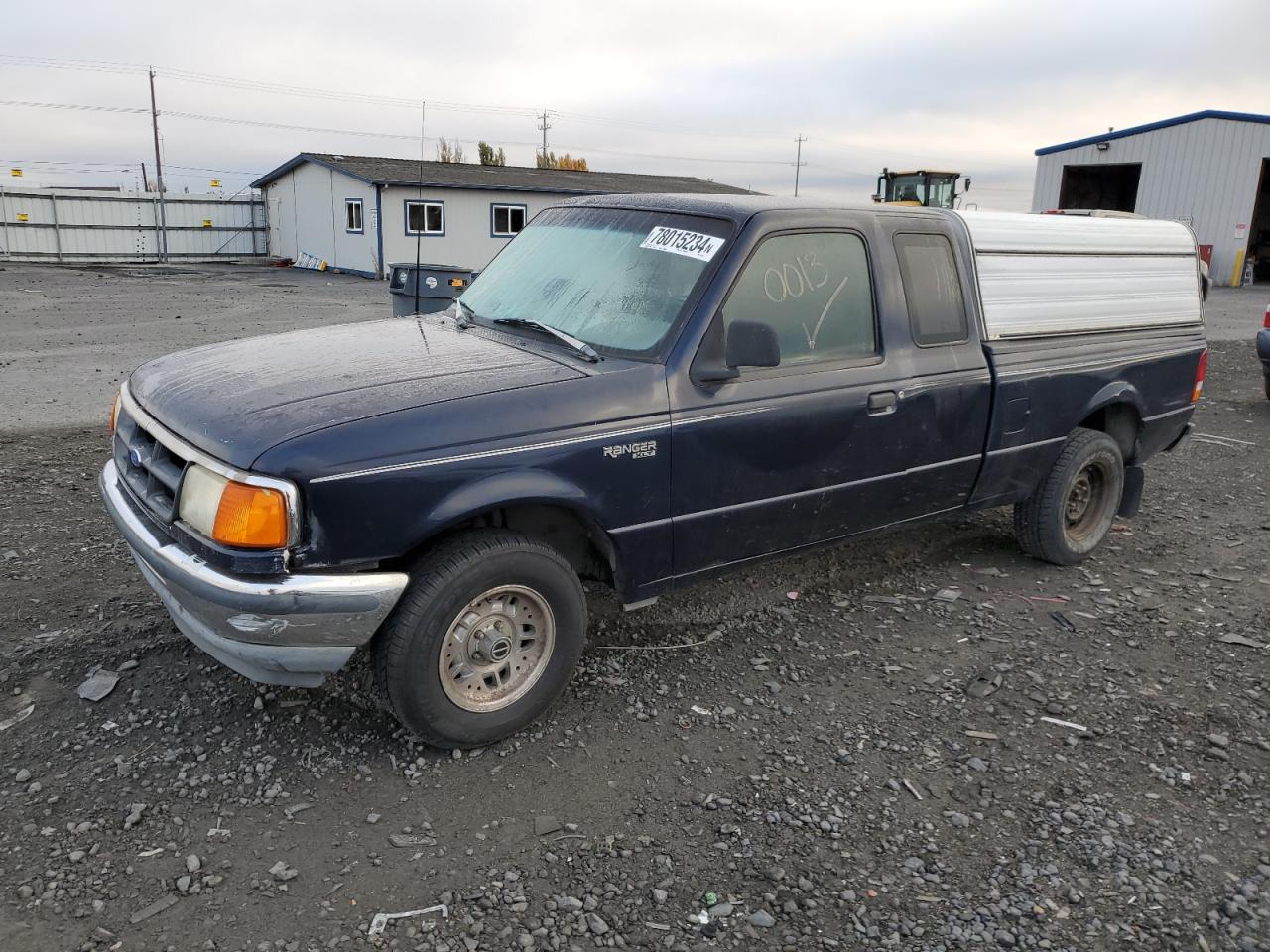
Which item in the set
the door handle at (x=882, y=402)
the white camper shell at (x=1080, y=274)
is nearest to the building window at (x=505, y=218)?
the white camper shell at (x=1080, y=274)

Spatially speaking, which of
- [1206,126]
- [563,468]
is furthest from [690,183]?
[563,468]

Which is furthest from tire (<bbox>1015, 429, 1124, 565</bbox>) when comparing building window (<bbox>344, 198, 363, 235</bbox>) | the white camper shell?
building window (<bbox>344, 198, 363, 235</bbox>)

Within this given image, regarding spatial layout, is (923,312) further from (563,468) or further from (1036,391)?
(563,468)

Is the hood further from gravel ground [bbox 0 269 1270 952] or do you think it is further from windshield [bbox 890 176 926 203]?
windshield [bbox 890 176 926 203]

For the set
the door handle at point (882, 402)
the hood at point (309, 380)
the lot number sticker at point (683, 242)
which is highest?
the lot number sticker at point (683, 242)

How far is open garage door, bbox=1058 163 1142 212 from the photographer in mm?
32188

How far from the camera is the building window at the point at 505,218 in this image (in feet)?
101

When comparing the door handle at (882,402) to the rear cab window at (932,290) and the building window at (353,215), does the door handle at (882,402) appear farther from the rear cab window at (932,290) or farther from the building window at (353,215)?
the building window at (353,215)

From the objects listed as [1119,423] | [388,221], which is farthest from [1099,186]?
[1119,423]

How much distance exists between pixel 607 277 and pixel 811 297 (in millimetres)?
863

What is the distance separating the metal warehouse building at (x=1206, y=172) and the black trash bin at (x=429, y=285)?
22.9 metres

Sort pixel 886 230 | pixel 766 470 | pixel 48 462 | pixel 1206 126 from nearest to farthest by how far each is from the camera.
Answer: pixel 766 470 → pixel 886 230 → pixel 48 462 → pixel 1206 126

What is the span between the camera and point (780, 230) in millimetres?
3936

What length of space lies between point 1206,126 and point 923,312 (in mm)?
29923
